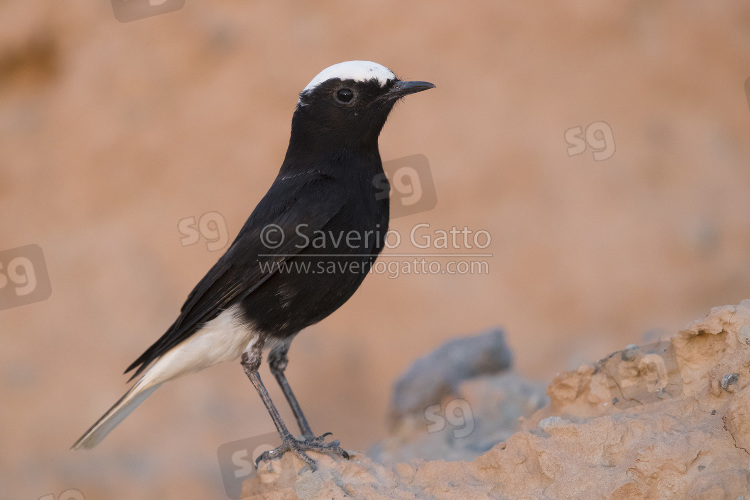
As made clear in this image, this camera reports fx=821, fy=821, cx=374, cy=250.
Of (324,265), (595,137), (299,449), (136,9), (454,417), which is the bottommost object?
(454,417)

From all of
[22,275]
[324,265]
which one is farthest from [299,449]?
[22,275]

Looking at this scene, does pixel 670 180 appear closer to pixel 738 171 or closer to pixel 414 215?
pixel 738 171

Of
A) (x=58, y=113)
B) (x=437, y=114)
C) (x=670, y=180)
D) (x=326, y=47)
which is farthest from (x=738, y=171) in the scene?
(x=58, y=113)

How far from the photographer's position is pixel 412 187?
40.8 ft

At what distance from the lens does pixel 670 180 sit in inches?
528

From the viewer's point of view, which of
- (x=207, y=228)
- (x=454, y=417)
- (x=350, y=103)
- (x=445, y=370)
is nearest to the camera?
(x=350, y=103)

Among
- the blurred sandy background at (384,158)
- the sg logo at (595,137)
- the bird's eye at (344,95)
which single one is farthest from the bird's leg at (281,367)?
the sg logo at (595,137)

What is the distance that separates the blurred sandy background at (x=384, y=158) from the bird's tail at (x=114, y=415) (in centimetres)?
535

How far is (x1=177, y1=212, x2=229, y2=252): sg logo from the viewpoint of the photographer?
12.6m

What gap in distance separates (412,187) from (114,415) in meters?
7.28

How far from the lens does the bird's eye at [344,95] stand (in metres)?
5.84

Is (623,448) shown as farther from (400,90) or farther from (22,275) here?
(22,275)

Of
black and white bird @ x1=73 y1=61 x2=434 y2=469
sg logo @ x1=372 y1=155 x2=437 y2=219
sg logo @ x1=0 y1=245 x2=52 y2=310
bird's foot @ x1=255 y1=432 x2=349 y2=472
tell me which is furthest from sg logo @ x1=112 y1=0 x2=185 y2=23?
bird's foot @ x1=255 y1=432 x2=349 y2=472

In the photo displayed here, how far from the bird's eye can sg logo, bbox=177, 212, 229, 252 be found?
6.92 metres
